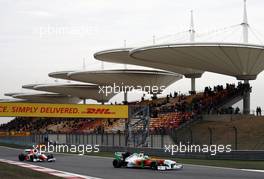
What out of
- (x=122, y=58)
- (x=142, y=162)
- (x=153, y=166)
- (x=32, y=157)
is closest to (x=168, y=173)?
(x=153, y=166)

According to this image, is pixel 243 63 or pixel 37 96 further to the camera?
pixel 37 96

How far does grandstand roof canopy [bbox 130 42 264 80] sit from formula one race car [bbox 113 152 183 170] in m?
27.9

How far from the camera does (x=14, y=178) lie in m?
15.7

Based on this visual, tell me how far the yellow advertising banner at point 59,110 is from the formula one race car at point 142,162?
21.6 meters

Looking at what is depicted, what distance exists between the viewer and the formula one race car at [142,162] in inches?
938

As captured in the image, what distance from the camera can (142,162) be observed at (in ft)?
82.1

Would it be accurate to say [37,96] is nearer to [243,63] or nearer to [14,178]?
[243,63]

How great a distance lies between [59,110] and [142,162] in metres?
23.5

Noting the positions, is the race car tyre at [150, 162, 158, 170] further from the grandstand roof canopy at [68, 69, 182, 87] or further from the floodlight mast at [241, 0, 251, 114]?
the grandstand roof canopy at [68, 69, 182, 87]

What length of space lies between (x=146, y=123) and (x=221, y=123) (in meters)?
6.58

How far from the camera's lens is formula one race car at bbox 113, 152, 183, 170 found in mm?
23828

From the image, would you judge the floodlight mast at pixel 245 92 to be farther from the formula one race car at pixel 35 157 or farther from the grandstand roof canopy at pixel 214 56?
the formula one race car at pixel 35 157

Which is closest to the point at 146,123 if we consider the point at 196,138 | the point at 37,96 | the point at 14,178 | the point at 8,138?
the point at 196,138

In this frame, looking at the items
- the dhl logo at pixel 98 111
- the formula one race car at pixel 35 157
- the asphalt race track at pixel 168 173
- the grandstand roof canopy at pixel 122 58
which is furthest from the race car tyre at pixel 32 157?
the grandstand roof canopy at pixel 122 58
